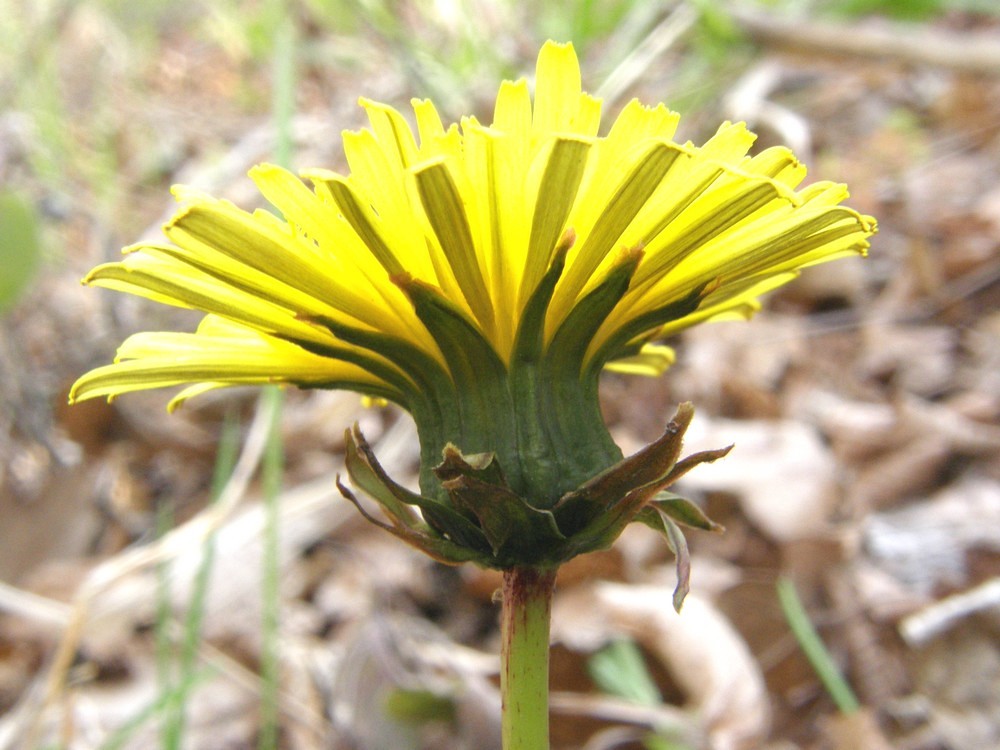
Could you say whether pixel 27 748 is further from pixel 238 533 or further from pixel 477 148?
pixel 477 148

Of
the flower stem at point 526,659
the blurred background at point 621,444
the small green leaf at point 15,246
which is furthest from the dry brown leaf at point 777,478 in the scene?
the small green leaf at point 15,246

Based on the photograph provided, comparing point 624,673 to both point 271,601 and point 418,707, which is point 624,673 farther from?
point 271,601

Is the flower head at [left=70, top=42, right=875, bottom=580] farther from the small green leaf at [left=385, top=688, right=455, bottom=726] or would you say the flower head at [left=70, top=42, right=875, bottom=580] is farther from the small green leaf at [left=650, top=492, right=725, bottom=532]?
the small green leaf at [left=385, top=688, right=455, bottom=726]

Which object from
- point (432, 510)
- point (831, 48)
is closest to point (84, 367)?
point (432, 510)

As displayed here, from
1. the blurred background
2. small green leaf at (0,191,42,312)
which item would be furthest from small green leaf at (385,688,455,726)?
small green leaf at (0,191,42,312)

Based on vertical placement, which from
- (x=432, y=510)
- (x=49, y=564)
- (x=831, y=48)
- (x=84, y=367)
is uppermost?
(x=831, y=48)

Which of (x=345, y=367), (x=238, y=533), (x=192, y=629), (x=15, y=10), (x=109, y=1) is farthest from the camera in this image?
(x=109, y=1)

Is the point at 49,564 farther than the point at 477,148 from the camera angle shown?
Yes
